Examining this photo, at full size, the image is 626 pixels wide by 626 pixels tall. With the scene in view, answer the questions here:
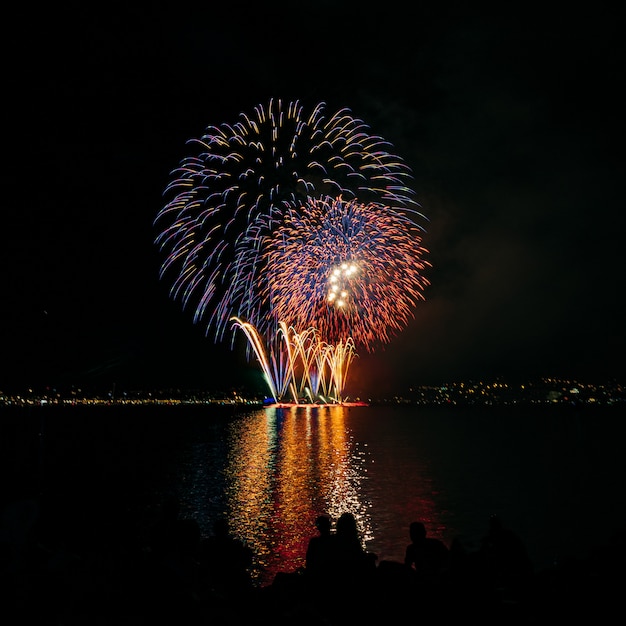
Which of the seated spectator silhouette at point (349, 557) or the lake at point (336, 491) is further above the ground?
the seated spectator silhouette at point (349, 557)

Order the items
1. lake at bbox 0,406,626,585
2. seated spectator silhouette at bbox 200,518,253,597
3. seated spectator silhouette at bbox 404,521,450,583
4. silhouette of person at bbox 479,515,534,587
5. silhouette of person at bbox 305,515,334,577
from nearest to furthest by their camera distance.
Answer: seated spectator silhouette at bbox 200,518,253,597 < silhouette of person at bbox 305,515,334,577 < seated spectator silhouette at bbox 404,521,450,583 < silhouette of person at bbox 479,515,534,587 < lake at bbox 0,406,626,585

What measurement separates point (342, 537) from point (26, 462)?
137 feet

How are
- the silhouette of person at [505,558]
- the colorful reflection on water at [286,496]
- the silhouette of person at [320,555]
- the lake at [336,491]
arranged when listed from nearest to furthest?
the silhouette of person at [320,555]
the silhouette of person at [505,558]
the colorful reflection on water at [286,496]
the lake at [336,491]

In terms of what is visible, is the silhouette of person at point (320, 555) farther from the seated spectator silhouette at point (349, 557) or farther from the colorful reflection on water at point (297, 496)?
the colorful reflection on water at point (297, 496)

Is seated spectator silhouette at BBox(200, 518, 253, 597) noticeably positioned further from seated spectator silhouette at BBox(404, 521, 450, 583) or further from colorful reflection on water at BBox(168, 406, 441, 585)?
colorful reflection on water at BBox(168, 406, 441, 585)

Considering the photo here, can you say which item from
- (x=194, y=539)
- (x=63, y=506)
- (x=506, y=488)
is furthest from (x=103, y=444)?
(x=194, y=539)

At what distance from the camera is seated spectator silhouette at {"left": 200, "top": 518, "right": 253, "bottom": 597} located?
7555 millimetres

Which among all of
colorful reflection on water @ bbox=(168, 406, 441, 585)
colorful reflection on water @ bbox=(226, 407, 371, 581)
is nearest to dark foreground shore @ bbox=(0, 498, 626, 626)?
colorful reflection on water @ bbox=(168, 406, 441, 585)

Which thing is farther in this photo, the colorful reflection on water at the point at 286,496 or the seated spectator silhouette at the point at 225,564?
the colorful reflection on water at the point at 286,496

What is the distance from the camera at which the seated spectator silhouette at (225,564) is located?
24.8 feet

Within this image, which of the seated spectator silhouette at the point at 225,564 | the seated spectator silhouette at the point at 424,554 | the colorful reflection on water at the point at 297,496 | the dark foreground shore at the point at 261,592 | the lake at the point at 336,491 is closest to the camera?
the dark foreground shore at the point at 261,592

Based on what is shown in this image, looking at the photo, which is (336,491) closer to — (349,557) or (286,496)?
(286,496)

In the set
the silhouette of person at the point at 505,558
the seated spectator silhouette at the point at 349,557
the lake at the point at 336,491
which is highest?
the seated spectator silhouette at the point at 349,557

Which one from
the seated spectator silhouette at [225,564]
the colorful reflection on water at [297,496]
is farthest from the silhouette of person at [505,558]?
the colorful reflection on water at [297,496]
